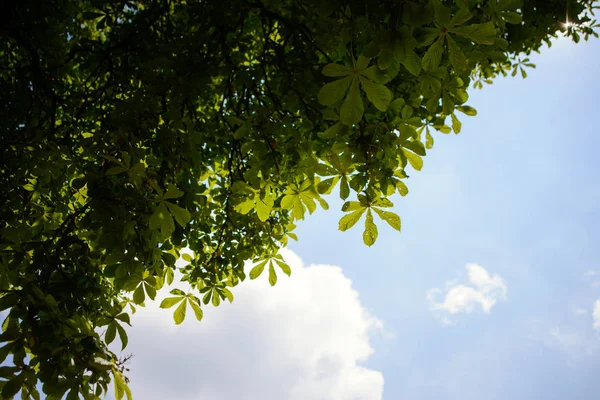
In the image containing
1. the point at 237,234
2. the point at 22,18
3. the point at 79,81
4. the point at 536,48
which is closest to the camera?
the point at 22,18

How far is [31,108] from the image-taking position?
3654 millimetres

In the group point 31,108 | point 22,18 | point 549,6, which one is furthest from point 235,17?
point 549,6

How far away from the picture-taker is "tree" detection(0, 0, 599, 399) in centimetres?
172

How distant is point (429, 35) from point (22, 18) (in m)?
3.13

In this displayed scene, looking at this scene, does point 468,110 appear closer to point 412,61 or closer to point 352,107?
point 412,61

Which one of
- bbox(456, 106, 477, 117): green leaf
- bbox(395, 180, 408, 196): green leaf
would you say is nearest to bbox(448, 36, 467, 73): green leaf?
bbox(395, 180, 408, 196): green leaf

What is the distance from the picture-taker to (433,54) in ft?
5.54

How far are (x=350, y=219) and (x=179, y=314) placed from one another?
1.81m

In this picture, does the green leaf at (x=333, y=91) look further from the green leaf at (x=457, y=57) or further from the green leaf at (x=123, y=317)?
the green leaf at (x=123, y=317)

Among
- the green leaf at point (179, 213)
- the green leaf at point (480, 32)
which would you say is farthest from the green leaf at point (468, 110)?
the green leaf at point (179, 213)

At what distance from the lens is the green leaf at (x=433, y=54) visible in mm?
1668

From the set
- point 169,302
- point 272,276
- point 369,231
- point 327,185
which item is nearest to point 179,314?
point 169,302

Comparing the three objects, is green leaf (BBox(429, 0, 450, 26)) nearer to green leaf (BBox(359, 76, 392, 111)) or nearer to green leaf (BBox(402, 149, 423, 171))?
green leaf (BBox(359, 76, 392, 111))

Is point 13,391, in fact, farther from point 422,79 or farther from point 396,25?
point 422,79
